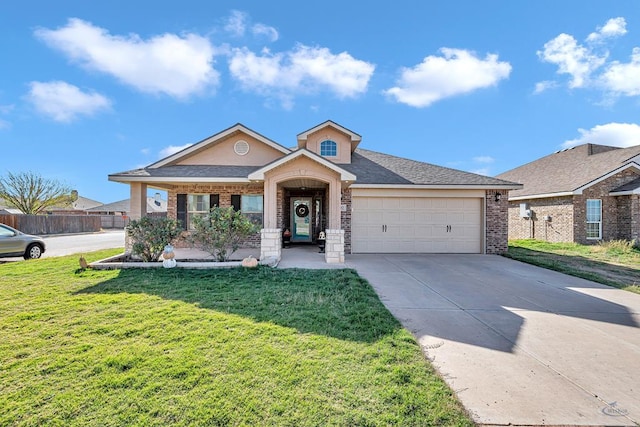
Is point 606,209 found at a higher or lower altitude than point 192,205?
lower

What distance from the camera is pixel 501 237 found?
12.2 m

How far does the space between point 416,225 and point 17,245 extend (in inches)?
603

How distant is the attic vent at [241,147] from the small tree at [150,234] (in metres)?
4.62

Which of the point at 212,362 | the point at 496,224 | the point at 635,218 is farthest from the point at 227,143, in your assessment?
the point at 635,218

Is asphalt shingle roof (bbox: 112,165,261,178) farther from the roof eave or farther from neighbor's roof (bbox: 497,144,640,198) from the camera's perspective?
neighbor's roof (bbox: 497,144,640,198)

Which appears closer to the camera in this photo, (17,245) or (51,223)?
(17,245)

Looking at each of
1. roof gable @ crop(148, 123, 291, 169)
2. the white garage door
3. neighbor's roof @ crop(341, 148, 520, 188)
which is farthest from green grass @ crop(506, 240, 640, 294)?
roof gable @ crop(148, 123, 291, 169)

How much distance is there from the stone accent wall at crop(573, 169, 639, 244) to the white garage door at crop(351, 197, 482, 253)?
6929 mm

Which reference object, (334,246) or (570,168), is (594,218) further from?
(334,246)

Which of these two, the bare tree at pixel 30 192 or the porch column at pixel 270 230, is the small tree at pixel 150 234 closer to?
the porch column at pixel 270 230

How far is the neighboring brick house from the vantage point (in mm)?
14695

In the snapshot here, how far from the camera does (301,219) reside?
15109mm

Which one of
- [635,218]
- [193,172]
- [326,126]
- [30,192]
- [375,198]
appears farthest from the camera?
[30,192]

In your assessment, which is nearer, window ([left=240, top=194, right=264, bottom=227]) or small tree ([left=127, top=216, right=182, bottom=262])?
small tree ([left=127, top=216, right=182, bottom=262])
